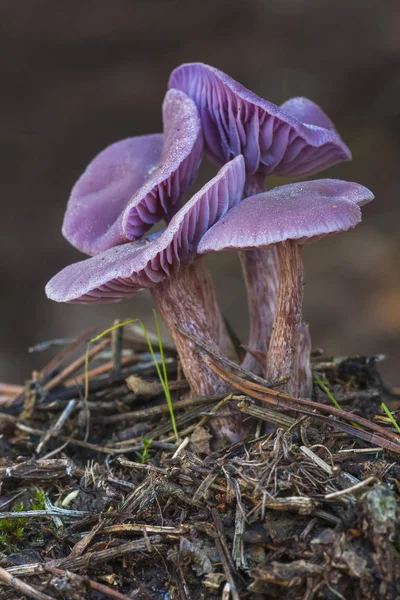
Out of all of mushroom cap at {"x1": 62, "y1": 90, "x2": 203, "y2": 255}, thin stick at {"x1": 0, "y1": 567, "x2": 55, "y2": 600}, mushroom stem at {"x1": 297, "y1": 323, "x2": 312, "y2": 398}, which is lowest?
thin stick at {"x1": 0, "y1": 567, "x2": 55, "y2": 600}

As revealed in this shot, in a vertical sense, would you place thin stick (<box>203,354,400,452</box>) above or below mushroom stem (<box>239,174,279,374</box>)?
below

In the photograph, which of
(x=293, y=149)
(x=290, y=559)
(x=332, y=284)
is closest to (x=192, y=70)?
(x=293, y=149)

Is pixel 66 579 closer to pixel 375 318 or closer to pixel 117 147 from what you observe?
pixel 117 147

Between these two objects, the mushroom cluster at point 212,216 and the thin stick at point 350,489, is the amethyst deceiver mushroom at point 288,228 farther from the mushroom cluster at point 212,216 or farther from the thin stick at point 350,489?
the thin stick at point 350,489

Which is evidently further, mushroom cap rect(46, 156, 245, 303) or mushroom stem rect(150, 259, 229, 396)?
mushroom stem rect(150, 259, 229, 396)

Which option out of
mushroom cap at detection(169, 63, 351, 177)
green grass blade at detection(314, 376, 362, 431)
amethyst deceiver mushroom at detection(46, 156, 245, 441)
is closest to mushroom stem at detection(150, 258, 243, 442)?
amethyst deceiver mushroom at detection(46, 156, 245, 441)

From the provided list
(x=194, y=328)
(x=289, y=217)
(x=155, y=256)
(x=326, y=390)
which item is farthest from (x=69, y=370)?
(x=289, y=217)

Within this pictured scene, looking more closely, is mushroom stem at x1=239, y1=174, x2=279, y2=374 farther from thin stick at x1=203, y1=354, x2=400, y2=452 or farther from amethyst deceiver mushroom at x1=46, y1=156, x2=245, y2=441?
thin stick at x1=203, y1=354, x2=400, y2=452
